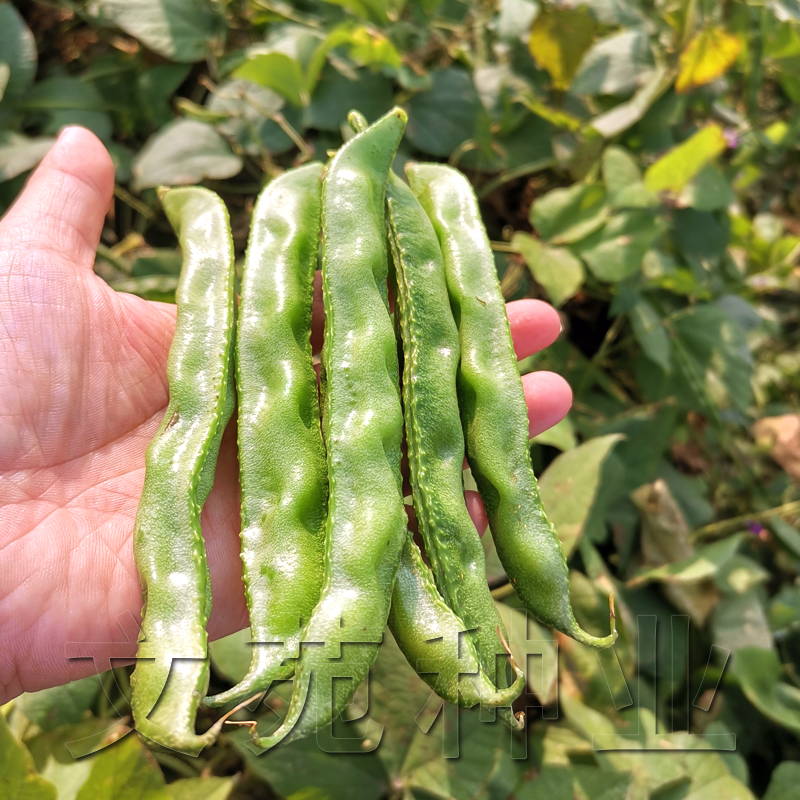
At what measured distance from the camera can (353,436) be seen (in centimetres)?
191

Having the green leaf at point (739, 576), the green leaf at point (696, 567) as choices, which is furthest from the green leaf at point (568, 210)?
the green leaf at point (739, 576)

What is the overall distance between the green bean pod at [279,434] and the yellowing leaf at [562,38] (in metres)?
1.61

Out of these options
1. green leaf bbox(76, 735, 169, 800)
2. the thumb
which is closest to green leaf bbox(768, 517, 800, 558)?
green leaf bbox(76, 735, 169, 800)

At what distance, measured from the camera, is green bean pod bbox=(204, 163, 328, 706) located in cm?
174

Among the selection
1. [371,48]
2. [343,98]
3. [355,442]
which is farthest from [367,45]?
[355,442]

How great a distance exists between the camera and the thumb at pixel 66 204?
7.56ft

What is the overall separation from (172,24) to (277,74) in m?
0.90

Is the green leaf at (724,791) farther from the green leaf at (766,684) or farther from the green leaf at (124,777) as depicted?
the green leaf at (124,777)

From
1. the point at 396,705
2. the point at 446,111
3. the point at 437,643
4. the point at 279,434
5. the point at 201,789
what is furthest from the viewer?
the point at 446,111

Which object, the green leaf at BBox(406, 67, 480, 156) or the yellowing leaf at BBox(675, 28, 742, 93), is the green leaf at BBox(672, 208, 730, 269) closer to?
the yellowing leaf at BBox(675, 28, 742, 93)

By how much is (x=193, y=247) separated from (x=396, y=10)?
6.30ft

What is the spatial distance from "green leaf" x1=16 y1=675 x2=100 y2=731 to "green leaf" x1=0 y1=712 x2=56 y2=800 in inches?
18.4

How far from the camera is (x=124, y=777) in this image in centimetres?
194

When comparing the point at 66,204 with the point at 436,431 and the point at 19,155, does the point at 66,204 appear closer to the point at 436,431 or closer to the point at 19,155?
the point at 19,155
